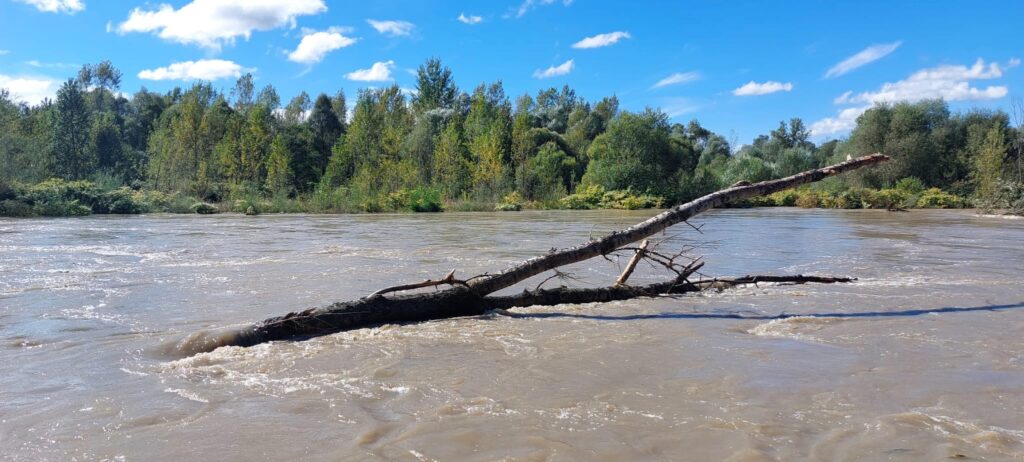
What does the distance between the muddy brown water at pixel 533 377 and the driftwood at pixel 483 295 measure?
6.7 inches

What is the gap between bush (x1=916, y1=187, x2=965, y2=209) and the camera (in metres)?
36.1

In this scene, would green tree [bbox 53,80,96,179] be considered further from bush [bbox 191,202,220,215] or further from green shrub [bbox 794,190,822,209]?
green shrub [bbox 794,190,822,209]

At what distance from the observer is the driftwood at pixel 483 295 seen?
16.4 feet

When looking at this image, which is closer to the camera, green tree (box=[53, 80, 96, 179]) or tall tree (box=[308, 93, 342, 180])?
green tree (box=[53, 80, 96, 179])

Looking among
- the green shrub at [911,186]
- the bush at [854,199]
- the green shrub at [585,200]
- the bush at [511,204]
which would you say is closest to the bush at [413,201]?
the bush at [511,204]

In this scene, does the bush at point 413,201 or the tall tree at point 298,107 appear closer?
the bush at point 413,201

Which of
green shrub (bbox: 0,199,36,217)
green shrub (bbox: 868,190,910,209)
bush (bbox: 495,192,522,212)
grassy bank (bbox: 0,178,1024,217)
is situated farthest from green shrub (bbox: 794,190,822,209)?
green shrub (bbox: 0,199,36,217)

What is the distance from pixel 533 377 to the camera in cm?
395

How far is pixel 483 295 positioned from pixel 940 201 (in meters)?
39.4

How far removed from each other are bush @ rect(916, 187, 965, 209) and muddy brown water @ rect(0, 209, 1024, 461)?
33.5 m

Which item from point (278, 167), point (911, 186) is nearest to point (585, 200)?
point (911, 186)

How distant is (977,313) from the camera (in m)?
5.86

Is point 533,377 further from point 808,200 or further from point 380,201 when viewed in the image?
point 808,200

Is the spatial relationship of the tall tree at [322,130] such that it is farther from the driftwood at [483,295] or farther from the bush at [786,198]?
the driftwood at [483,295]
